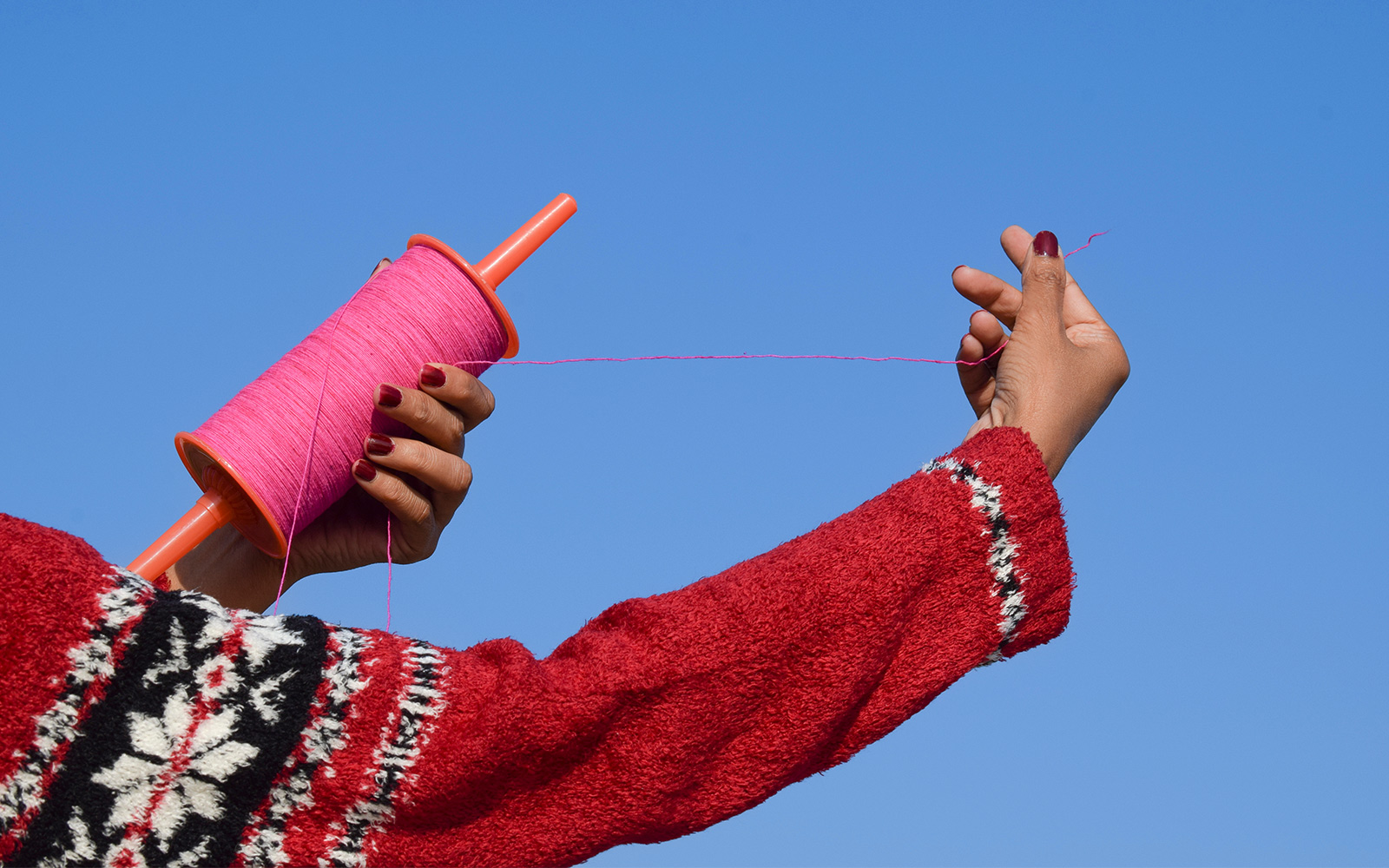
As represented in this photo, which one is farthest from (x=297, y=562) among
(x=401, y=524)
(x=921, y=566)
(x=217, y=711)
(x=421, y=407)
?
(x=921, y=566)

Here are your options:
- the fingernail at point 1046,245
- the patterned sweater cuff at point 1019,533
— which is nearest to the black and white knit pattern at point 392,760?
the patterned sweater cuff at point 1019,533

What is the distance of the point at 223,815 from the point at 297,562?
30.5 inches

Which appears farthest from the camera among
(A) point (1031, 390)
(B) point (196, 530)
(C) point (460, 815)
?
(B) point (196, 530)

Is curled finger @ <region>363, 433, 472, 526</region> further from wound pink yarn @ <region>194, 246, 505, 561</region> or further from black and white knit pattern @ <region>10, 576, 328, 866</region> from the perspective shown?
black and white knit pattern @ <region>10, 576, 328, 866</region>

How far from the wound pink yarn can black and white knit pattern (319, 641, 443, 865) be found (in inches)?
23.2

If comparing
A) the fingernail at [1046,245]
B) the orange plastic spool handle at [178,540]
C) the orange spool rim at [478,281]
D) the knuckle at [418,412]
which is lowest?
the orange plastic spool handle at [178,540]

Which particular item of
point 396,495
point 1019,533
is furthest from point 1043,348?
point 396,495

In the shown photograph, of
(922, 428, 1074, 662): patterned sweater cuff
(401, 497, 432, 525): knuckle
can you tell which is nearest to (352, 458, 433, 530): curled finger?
(401, 497, 432, 525): knuckle

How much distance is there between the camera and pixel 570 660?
3.44 feet

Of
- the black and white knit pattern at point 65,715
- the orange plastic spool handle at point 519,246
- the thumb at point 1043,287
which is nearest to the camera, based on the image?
the black and white knit pattern at point 65,715

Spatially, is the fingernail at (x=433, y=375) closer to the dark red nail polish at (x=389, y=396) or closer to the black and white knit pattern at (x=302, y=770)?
the dark red nail polish at (x=389, y=396)

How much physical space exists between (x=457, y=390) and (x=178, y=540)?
0.39 meters

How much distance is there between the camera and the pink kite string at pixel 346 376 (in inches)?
59.7

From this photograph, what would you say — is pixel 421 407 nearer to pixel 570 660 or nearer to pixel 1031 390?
pixel 570 660
